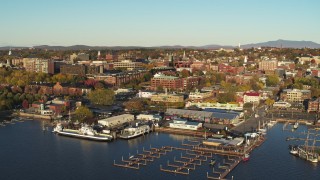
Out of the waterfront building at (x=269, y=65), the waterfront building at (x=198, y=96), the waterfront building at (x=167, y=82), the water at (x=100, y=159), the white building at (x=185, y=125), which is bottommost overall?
the water at (x=100, y=159)

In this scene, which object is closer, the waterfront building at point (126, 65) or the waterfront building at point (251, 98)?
the waterfront building at point (251, 98)

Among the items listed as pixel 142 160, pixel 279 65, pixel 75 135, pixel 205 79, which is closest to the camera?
pixel 142 160

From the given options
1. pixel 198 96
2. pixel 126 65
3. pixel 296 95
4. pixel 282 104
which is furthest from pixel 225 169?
pixel 126 65

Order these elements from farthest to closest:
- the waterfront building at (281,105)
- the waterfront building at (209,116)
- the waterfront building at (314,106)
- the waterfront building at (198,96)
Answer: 1. the waterfront building at (198,96)
2. the waterfront building at (281,105)
3. the waterfront building at (314,106)
4. the waterfront building at (209,116)

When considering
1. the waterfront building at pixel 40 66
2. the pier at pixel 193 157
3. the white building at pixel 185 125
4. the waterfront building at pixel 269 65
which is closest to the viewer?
Result: the pier at pixel 193 157

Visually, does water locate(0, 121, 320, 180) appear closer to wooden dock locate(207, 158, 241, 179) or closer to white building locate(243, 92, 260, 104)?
wooden dock locate(207, 158, 241, 179)

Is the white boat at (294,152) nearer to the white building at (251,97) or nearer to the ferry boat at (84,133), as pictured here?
the ferry boat at (84,133)

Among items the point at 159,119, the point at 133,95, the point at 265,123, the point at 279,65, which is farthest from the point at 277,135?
the point at 279,65

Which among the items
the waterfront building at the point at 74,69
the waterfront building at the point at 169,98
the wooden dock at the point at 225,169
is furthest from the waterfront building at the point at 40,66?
the wooden dock at the point at 225,169

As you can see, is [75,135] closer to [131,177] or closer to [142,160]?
[142,160]
